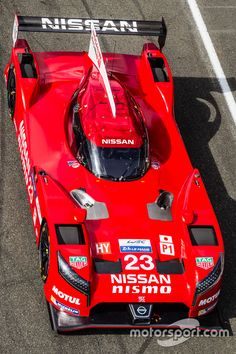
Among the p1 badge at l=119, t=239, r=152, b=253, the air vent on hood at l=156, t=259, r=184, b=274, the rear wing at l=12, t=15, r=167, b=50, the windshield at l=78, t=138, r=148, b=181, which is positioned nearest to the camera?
the air vent on hood at l=156, t=259, r=184, b=274

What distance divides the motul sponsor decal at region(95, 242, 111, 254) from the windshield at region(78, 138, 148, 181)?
109 centimetres

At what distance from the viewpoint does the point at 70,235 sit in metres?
10.3

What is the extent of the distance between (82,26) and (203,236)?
4.01 m

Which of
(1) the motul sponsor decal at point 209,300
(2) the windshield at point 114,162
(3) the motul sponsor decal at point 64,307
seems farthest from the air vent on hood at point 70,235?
(1) the motul sponsor decal at point 209,300

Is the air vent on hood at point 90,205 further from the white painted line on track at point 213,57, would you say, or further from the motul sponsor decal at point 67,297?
the white painted line on track at point 213,57

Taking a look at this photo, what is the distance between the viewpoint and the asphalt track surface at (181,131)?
414 inches

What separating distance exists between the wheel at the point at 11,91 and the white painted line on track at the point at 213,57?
358 cm

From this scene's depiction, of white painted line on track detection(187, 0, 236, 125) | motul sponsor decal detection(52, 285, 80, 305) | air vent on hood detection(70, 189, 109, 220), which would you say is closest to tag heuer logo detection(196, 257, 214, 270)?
air vent on hood detection(70, 189, 109, 220)

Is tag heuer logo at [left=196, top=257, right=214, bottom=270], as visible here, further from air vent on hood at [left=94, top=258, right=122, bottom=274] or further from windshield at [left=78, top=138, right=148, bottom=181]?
windshield at [left=78, top=138, right=148, bottom=181]

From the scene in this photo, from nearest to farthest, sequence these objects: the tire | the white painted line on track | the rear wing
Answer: the rear wing < the tire < the white painted line on track

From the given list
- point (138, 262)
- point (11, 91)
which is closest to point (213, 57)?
point (11, 91)

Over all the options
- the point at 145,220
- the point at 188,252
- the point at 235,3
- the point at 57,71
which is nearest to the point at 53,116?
the point at 57,71

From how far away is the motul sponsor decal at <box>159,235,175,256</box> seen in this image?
1059 centimetres

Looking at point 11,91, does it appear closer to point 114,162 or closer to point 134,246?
point 114,162
